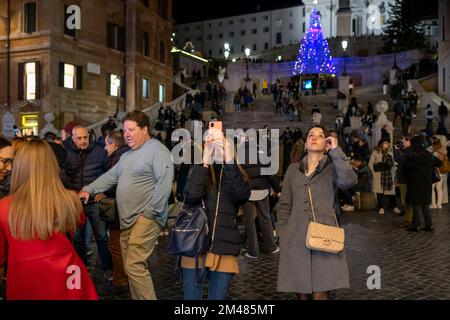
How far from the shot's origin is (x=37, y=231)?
3.12 metres

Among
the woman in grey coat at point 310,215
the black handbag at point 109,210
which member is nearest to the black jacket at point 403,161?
the woman in grey coat at point 310,215

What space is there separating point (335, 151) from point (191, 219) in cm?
132

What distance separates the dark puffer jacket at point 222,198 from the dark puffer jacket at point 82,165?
296 cm

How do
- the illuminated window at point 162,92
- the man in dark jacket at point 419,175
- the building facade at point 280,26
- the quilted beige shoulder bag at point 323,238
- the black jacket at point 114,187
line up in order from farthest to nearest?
the building facade at point 280,26 → the illuminated window at point 162,92 → the man in dark jacket at point 419,175 → the black jacket at point 114,187 → the quilted beige shoulder bag at point 323,238

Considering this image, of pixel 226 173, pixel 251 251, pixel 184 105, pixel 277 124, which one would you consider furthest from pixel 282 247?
pixel 184 105

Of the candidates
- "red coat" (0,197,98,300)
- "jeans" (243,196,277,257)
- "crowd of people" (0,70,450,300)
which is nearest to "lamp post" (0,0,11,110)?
"crowd of people" (0,70,450,300)

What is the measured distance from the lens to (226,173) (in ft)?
14.4

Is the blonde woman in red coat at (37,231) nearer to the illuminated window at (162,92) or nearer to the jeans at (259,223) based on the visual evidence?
the jeans at (259,223)

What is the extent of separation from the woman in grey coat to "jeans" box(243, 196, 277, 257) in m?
3.63

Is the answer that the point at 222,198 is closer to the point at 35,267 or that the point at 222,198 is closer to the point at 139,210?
the point at 139,210

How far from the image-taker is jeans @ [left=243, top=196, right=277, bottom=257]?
8.20 meters

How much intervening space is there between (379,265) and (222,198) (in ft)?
13.6

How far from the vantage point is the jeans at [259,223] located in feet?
26.9

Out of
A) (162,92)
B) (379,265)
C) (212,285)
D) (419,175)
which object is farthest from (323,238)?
(162,92)
